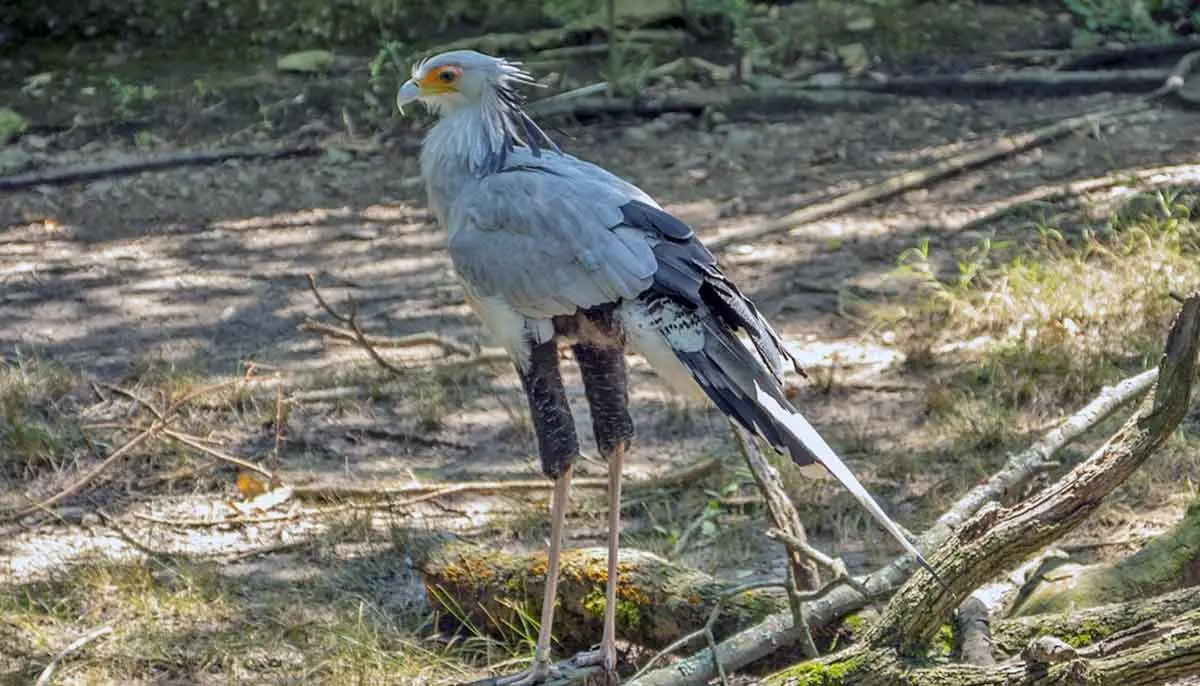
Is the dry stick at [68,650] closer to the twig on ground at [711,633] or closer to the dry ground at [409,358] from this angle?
the dry ground at [409,358]

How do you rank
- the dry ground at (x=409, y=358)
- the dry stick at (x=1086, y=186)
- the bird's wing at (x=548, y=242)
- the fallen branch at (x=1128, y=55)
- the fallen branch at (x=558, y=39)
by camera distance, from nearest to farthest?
the bird's wing at (x=548, y=242), the dry ground at (x=409, y=358), the dry stick at (x=1086, y=186), the fallen branch at (x=1128, y=55), the fallen branch at (x=558, y=39)

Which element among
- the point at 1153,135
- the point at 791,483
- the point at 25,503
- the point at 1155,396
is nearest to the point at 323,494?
the point at 25,503

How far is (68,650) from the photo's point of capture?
12.8ft

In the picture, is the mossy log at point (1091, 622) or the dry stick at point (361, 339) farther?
the dry stick at point (361, 339)

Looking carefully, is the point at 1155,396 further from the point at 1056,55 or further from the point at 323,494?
the point at 1056,55

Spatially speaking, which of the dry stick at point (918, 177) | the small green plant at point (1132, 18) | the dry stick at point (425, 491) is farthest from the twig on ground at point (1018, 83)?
the dry stick at point (425, 491)

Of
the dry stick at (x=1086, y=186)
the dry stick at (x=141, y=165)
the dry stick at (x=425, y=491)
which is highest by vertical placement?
the dry stick at (x=141, y=165)

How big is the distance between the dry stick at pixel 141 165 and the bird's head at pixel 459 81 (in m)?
4.03

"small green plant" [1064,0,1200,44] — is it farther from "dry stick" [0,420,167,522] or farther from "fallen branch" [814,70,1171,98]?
"dry stick" [0,420,167,522]

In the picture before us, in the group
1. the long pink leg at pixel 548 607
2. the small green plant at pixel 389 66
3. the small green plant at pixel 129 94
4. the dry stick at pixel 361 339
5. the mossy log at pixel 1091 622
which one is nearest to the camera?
the mossy log at pixel 1091 622

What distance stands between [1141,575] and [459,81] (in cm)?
202

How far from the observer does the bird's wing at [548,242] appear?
360 cm

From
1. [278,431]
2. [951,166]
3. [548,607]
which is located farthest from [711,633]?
[951,166]

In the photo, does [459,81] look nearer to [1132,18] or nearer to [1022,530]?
[1022,530]
